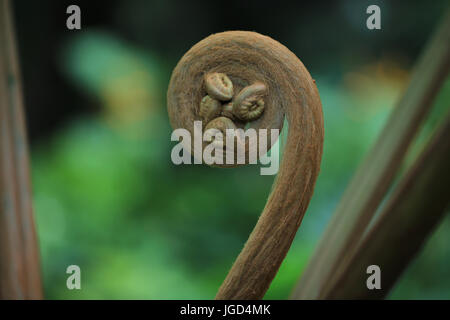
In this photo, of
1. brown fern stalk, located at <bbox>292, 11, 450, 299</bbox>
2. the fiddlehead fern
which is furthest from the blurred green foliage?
the fiddlehead fern

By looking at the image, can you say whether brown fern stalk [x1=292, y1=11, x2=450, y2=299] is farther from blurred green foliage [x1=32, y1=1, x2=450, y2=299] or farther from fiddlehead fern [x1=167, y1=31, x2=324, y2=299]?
blurred green foliage [x1=32, y1=1, x2=450, y2=299]

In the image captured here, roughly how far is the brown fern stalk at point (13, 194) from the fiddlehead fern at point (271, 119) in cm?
24

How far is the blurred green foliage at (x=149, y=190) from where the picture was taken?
3.26 ft

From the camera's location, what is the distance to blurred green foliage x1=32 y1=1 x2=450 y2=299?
0.99 meters

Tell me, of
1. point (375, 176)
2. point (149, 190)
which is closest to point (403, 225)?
point (375, 176)

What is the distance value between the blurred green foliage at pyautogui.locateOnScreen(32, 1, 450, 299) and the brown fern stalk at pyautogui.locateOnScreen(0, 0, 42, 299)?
38 cm

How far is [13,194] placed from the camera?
1.93 ft

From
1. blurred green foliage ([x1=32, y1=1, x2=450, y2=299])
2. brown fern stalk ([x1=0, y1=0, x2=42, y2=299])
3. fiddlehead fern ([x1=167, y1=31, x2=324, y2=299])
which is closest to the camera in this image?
fiddlehead fern ([x1=167, y1=31, x2=324, y2=299])

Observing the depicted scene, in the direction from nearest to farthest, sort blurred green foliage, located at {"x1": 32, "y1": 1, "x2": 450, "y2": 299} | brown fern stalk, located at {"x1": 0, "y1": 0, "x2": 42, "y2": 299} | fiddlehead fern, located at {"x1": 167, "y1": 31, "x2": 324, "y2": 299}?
fiddlehead fern, located at {"x1": 167, "y1": 31, "x2": 324, "y2": 299} < brown fern stalk, located at {"x1": 0, "y1": 0, "x2": 42, "y2": 299} < blurred green foliage, located at {"x1": 32, "y1": 1, "x2": 450, "y2": 299}

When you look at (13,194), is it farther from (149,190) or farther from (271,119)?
(149,190)

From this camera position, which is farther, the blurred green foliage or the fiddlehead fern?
the blurred green foliage

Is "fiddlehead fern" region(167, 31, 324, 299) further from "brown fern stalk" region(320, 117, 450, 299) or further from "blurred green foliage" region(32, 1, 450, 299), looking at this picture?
"blurred green foliage" region(32, 1, 450, 299)

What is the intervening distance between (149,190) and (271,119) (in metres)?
0.61

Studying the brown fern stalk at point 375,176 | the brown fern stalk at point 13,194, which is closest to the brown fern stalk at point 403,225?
the brown fern stalk at point 375,176
